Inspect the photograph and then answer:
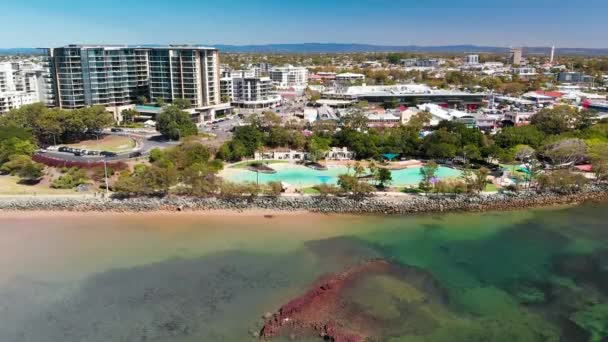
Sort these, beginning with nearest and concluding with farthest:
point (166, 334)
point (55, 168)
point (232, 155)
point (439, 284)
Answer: point (166, 334), point (439, 284), point (55, 168), point (232, 155)

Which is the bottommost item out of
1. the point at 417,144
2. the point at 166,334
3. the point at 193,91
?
the point at 166,334

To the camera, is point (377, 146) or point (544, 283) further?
point (377, 146)

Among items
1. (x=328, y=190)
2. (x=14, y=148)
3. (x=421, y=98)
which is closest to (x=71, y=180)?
(x=14, y=148)

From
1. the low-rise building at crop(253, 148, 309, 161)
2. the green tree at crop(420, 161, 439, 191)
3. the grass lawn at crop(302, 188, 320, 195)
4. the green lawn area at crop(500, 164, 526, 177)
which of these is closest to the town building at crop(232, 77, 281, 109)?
the low-rise building at crop(253, 148, 309, 161)

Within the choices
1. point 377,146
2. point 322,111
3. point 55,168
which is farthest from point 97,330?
point 322,111

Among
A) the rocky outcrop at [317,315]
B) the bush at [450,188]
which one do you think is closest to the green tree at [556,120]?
the bush at [450,188]

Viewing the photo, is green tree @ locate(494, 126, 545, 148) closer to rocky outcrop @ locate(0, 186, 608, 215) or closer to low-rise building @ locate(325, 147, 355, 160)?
rocky outcrop @ locate(0, 186, 608, 215)

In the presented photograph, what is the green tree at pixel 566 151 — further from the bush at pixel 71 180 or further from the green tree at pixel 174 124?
the bush at pixel 71 180

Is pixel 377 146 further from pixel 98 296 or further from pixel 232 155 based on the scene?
→ pixel 98 296
